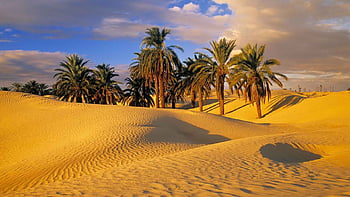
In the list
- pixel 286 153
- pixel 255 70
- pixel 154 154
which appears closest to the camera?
pixel 286 153

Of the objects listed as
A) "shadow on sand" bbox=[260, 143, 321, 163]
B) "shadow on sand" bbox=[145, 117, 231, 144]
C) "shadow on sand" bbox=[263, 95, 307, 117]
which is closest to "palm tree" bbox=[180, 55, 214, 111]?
"shadow on sand" bbox=[263, 95, 307, 117]

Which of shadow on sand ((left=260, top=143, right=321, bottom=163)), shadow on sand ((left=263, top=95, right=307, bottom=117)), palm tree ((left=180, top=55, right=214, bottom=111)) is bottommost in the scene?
shadow on sand ((left=260, top=143, right=321, bottom=163))

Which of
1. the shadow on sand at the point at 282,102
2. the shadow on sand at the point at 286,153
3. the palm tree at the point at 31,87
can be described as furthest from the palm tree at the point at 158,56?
the palm tree at the point at 31,87

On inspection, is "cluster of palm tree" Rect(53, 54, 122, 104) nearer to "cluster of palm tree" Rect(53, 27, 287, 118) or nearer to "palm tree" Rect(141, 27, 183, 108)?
"cluster of palm tree" Rect(53, 27, 287, 118)

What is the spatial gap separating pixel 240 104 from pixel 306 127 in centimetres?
1992

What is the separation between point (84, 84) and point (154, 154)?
29047 mm

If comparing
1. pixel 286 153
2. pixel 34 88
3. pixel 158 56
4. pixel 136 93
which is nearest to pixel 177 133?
pixel 286 153

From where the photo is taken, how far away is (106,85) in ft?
124

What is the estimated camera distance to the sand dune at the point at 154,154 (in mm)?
5258

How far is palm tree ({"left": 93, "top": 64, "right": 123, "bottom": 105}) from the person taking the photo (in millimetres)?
37594

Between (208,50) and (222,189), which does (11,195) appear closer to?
(222,189)

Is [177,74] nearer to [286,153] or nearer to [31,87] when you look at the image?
[286,153]

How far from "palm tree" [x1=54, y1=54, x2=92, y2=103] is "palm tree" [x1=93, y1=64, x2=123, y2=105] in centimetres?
195

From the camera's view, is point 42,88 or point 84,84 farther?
point 42,88
